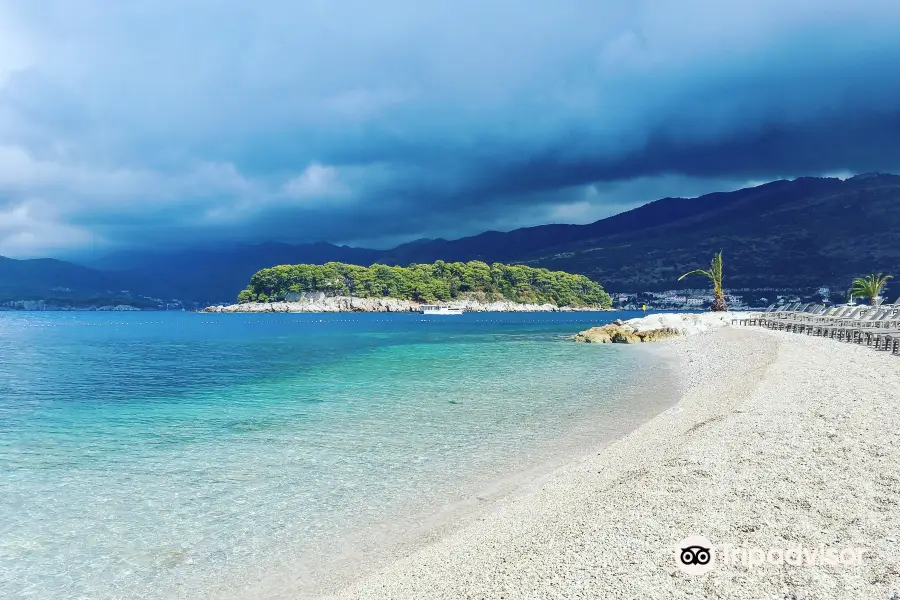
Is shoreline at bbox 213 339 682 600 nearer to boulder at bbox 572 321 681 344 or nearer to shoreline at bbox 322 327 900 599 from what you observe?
shoreline at bbox 322 327 900 599

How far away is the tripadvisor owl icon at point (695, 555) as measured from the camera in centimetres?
579

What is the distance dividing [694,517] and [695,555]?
3.45ft

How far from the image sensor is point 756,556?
5953 mm

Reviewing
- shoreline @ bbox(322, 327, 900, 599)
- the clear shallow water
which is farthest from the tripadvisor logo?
the clear shallow water

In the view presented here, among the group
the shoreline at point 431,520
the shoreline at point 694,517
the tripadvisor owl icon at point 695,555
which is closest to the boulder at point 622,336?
the shoreline at point 431,520

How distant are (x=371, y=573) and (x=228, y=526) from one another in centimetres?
A: 322

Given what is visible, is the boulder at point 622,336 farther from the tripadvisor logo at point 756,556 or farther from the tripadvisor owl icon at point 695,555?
the tripadvisor logo at point 756,556

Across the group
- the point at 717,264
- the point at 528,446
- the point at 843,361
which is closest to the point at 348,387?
the point at 528,446

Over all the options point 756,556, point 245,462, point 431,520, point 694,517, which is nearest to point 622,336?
point 245,462

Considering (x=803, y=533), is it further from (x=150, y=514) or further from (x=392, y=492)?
(x=150, y=514)

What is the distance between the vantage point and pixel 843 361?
22516 millimetres

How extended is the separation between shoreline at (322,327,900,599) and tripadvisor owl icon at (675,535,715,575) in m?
0.09

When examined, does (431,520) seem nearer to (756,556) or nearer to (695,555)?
(695,555)

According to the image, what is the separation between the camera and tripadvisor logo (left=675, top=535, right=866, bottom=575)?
575 cm
